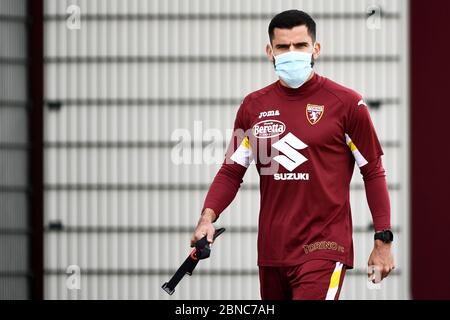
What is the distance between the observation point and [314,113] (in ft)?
18.2

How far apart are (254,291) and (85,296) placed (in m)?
1.36

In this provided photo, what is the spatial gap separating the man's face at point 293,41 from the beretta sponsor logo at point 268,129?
0.38 meters

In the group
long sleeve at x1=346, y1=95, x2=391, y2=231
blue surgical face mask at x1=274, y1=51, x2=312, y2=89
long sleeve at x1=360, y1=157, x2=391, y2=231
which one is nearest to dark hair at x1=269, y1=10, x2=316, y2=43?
blue surgical face mask at x1=274, y1=51, x2=312, y2=89

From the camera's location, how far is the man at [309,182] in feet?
18.0

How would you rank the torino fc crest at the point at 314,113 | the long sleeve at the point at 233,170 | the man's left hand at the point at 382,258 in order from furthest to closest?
the long sleeve at the point at 233,170
the torino fc crest at the point at 314,113
the man's left hand at the point at 382,258

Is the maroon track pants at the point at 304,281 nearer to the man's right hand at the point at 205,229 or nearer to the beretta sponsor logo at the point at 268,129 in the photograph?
the man's right hand at the point at 205,229

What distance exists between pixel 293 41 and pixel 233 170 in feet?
2.42

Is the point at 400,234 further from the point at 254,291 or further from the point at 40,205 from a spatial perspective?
the point at 40,205

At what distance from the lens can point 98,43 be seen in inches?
352

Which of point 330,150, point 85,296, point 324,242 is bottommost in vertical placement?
point 85,296

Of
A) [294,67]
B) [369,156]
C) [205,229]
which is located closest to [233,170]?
[205,229]

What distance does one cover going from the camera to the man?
216 inches

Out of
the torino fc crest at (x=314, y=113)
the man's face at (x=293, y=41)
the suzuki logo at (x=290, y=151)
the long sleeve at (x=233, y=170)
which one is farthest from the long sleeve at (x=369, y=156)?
the long sleeve at (x=233, y=170)
